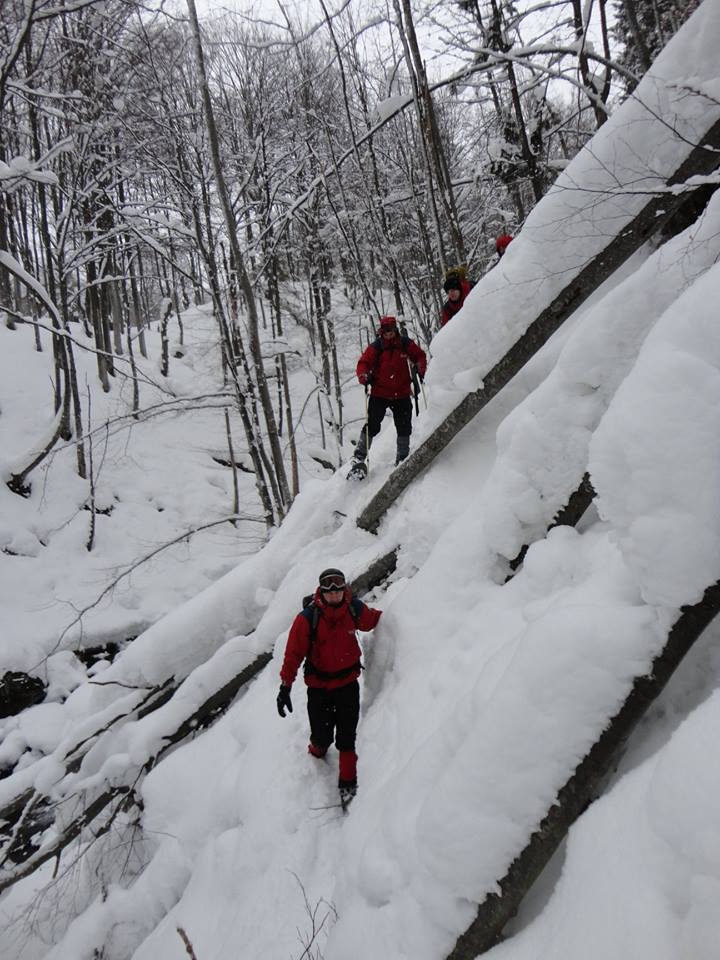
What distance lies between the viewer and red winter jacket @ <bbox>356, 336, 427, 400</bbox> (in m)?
6.27

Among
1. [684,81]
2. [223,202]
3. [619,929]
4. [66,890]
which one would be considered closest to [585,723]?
[619,929]

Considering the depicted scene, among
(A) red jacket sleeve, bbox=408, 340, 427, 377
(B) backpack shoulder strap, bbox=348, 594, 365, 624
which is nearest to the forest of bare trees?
(A) red jacket sleeve, bbox=408, 340, 427, 377

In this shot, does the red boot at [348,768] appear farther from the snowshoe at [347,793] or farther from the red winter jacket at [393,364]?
the red winter jacket at [393,364]

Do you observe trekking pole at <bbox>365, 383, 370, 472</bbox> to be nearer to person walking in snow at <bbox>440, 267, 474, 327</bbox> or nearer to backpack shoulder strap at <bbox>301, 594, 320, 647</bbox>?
person walking in snow at <bbox>440, 267, 474, 327</bbox>

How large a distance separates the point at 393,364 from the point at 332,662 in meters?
3.66

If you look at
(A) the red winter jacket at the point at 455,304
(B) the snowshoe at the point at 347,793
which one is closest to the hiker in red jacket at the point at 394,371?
(A) the red winter jacket at the point at 455,304

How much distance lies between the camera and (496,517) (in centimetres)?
404

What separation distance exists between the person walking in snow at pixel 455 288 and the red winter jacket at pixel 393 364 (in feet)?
3.35

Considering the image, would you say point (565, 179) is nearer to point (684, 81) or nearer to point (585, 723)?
point (684, 81)

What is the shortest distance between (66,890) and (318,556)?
4.24m

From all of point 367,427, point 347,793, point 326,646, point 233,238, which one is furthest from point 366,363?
point 347,793

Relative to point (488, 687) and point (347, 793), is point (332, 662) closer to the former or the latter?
point (347, 793)

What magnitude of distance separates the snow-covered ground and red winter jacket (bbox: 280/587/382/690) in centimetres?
47

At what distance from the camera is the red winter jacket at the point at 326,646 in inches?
158
